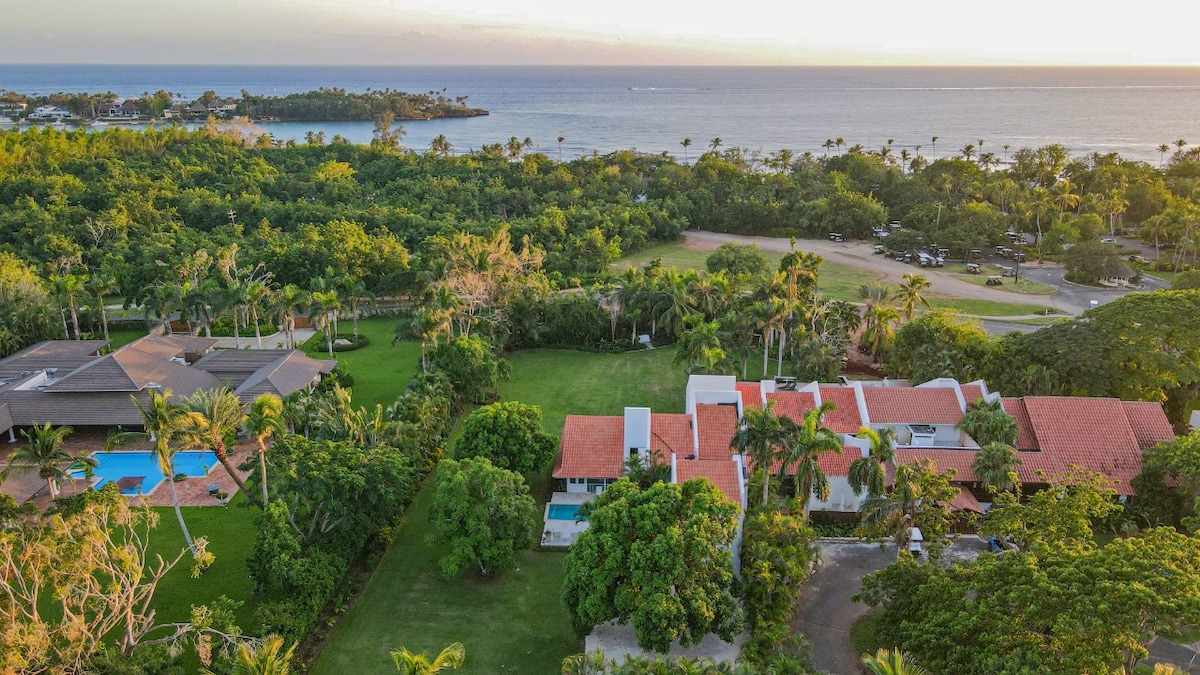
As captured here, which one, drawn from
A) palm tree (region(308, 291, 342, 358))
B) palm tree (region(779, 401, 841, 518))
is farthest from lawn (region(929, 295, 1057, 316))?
palm tree (region(308, 291, 342, 358))

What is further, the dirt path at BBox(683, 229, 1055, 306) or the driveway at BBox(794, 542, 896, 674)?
the dirt path at BBox(683, 229, 1055, 306)

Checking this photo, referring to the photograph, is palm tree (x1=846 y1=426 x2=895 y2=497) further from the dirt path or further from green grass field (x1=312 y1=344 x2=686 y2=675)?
the dirt path

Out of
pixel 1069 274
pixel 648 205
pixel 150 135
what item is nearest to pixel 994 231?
pixel 1069 274

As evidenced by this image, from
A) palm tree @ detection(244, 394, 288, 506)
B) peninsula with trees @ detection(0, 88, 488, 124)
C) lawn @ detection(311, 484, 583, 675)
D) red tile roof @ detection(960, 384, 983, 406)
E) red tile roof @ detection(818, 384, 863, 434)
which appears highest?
peninsula with trees @ detection(0, 88, 488, 124)

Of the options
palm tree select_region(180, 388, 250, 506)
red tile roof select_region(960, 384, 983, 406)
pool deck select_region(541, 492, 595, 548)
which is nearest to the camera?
palm tree select_region(180, 388, 250, 506)

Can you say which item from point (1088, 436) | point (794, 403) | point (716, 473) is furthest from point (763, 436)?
point (1088, 436)
